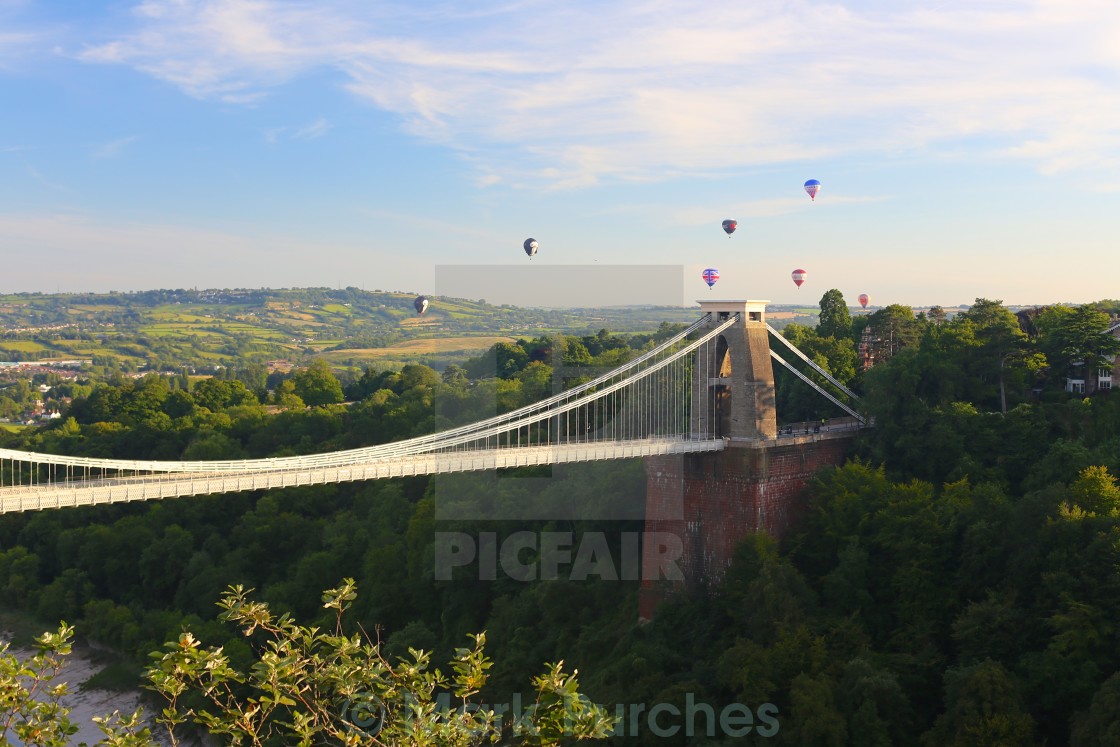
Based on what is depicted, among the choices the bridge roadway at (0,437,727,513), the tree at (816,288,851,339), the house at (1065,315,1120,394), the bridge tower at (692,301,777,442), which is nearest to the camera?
the bridge roadway at (0,437,727,513)

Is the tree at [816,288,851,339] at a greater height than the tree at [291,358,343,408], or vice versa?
the tree at [816,288,851,339]

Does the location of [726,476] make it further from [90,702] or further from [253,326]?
[253,326]

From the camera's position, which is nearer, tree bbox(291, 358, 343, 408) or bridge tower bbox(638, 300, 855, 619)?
bridge tower bbox(638, 300, 855, 619)

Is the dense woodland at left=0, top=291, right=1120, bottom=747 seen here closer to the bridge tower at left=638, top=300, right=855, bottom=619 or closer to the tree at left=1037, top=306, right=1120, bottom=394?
the tree at left=1037, top=306, right=1120, bottom=394

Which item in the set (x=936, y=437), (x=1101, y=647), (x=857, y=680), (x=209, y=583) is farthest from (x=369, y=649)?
(x=209, y=583)

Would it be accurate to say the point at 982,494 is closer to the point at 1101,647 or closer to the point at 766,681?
the point at 1101,647

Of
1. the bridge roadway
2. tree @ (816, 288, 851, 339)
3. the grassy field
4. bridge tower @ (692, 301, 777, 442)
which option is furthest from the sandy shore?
the grassy field

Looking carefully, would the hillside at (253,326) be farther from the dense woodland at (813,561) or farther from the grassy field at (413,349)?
the dense woodland at (813,561)
